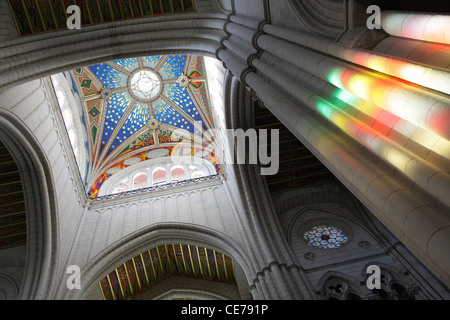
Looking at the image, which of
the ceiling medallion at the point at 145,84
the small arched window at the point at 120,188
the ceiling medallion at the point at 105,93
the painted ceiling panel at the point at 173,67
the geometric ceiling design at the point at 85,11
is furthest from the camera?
the ceiling medallion at the point at 145,84

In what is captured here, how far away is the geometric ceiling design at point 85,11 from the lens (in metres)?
8.77

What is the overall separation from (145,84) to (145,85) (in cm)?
5

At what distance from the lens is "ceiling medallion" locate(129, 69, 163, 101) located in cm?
1639

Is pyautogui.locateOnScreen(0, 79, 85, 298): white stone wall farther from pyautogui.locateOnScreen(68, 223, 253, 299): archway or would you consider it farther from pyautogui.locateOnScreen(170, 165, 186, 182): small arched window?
pyautogui.locateOnScreen(170, 165, 186, 182): small arched window

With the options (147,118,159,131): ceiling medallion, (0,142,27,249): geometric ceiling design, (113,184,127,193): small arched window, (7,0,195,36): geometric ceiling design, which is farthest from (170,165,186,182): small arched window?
(7,0,195,36): geometric ceiling design

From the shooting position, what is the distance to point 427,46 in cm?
319

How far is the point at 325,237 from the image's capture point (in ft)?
32.8

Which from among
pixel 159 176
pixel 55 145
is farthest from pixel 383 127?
pixel 159 176

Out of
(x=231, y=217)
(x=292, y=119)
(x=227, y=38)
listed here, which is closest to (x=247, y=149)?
(x=231, y=217)

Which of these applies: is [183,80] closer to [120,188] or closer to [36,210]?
[120,188]

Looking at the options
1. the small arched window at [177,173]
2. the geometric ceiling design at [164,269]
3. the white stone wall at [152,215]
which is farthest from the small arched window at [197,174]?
the geometric ceiling design at [164,269]

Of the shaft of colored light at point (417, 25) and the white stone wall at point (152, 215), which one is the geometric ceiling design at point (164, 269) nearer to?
the white stone wall at point (152, 215)

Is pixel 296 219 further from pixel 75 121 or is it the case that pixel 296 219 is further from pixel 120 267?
pixel 75 121

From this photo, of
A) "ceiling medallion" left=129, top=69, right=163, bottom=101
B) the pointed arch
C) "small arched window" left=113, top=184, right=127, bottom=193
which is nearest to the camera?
the pointed arch
